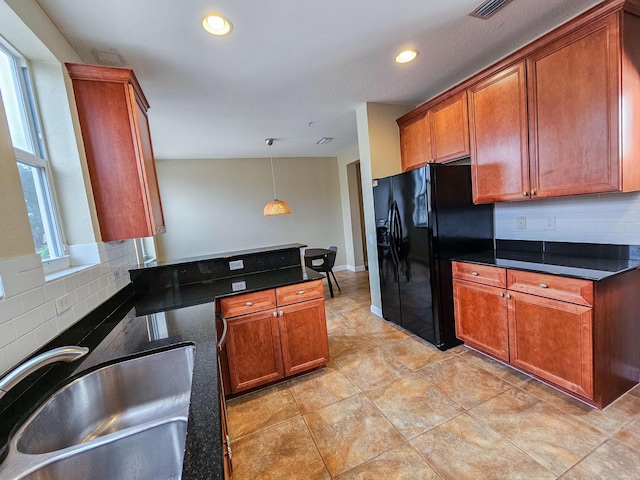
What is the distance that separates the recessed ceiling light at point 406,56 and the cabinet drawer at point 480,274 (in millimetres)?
1735

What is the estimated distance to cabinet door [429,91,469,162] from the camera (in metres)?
2.43

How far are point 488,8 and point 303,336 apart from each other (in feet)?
8.37

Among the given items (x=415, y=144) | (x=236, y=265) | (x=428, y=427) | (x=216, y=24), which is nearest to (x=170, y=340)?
(x=236, y=265)

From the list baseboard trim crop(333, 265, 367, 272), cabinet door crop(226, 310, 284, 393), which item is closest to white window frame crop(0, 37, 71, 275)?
cabinet door crop(226, 310, 284, 393)

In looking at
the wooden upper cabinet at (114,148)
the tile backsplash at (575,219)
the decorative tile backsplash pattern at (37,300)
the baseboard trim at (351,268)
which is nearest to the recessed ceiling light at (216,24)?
the wooden upper cabinet at (114,148)

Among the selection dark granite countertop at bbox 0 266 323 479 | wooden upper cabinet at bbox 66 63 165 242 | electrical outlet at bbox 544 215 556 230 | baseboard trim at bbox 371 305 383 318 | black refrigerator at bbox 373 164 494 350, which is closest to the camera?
dark granite countertop at bbox 0 266 323 479

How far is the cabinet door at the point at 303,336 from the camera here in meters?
2.13

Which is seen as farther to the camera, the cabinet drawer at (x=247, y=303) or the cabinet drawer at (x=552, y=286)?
the cabinet drawer at (x=247, y=303)

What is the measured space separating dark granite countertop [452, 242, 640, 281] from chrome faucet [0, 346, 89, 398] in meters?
2.38

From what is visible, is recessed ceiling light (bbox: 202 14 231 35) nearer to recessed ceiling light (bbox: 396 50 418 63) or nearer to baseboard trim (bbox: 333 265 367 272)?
recessed ceiling light (bbox: 396 50 418 63)

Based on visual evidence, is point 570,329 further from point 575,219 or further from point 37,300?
point 37,300

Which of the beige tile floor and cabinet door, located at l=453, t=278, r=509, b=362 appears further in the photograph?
cabinet door, located at l=453, t=278, r=509, b=362

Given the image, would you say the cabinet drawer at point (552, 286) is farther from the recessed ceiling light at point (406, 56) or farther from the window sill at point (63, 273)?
the window sill at point (63, 273)

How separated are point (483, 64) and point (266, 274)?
2.70 metres
